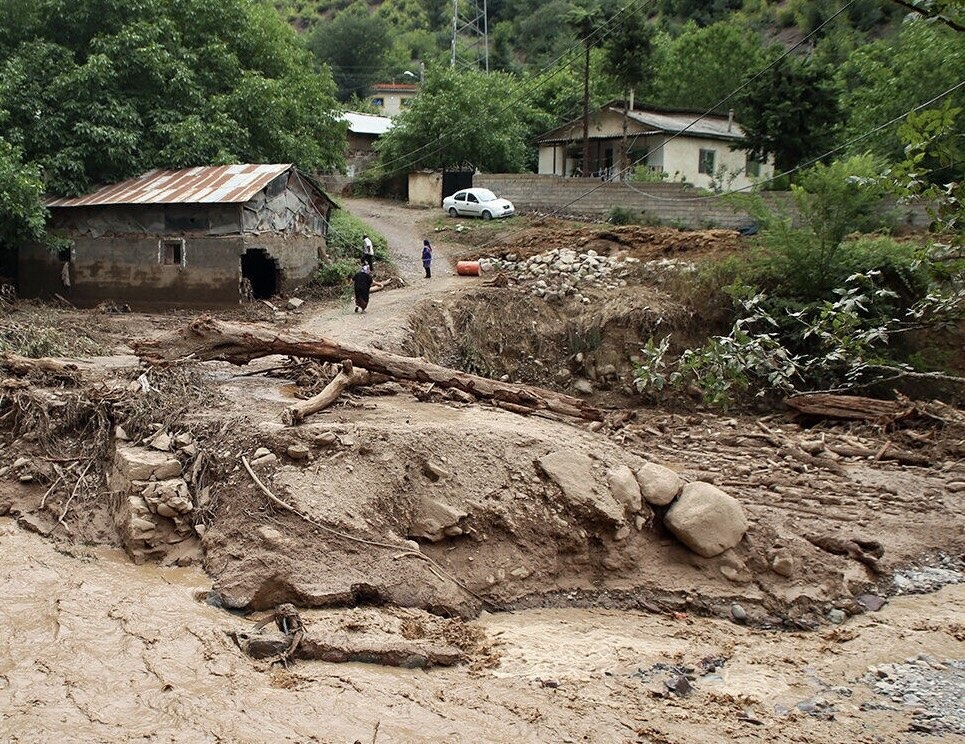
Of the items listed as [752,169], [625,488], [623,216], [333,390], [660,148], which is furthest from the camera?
[752,169]

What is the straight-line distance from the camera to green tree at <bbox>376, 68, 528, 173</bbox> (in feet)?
108

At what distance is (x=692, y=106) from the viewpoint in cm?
3959

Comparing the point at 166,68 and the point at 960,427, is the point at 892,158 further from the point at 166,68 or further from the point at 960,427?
the point at 166,68

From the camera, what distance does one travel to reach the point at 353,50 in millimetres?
61188

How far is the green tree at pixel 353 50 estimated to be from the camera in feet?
199

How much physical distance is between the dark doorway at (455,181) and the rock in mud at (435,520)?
2546cm

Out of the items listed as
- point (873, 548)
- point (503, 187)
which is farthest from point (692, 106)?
point (873, 548)

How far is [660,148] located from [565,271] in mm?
12783

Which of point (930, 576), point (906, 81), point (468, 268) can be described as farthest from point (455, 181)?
point (930, 576)

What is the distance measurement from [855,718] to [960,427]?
25.5 ft

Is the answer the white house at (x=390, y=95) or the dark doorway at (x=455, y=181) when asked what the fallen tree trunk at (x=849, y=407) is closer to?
the dark doorway at (x=455, y=181)

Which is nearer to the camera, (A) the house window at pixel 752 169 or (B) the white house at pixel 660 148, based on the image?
(B) the white house at pixel 660 148

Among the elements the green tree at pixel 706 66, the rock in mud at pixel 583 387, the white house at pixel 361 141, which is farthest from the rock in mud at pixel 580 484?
the green tree at pixel 706 66

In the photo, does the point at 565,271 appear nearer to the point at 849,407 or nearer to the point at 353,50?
the point at 849,407
